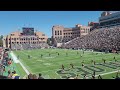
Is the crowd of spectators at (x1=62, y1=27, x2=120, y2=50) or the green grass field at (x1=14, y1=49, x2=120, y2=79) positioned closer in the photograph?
the green grass field at (x1=14, y1=49, x2=120, y2=79)

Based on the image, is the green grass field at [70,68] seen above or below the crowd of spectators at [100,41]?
below

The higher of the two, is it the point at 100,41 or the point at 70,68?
the point at 100,41

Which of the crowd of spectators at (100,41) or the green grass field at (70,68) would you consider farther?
the crowd of spectators at (100,41)

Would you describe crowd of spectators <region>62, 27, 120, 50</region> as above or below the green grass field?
above

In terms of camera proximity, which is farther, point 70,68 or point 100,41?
point 100,41
